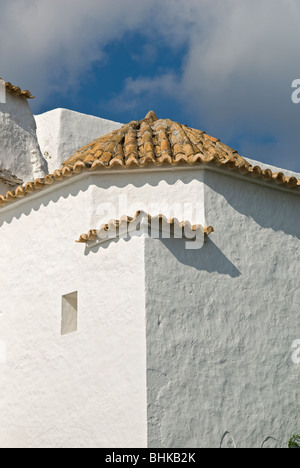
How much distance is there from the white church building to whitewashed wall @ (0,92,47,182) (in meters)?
1.53

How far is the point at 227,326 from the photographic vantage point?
9523 mm

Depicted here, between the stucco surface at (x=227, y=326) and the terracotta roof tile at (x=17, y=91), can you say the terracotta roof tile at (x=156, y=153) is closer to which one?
the stucco surface at (x=227, y=326)

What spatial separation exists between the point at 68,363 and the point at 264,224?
3237mm

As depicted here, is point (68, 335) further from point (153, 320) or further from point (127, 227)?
point (127, 227)

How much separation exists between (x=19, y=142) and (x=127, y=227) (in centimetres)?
407

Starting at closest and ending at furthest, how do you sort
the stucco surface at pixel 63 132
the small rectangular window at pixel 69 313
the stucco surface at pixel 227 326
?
the stucco surface at pixel 227 326 < the small rectangular window at pixel 69 313 < the stucco surface at pixel 63 132

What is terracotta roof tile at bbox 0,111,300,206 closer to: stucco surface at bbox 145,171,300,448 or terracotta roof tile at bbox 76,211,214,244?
stucco surface at bbox 145,171,300,448

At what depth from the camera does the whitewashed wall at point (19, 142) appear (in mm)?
12414

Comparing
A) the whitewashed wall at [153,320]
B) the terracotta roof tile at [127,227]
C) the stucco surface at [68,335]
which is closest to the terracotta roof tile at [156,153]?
the whitewashed wall at [153,320]

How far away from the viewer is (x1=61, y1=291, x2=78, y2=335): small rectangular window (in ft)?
32.3

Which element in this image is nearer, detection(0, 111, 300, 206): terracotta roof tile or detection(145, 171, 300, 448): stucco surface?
detection(145, 171, 300, 448): stucco surface

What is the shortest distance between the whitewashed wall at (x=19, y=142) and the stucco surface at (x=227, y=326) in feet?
12.7

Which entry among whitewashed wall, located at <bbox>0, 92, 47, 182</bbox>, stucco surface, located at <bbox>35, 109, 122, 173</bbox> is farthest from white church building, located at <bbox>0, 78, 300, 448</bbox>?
stucco surface, located at <bbox>35, 109, 122, 173</bbox>

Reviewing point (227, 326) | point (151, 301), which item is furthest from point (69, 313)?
point (227, 326)
